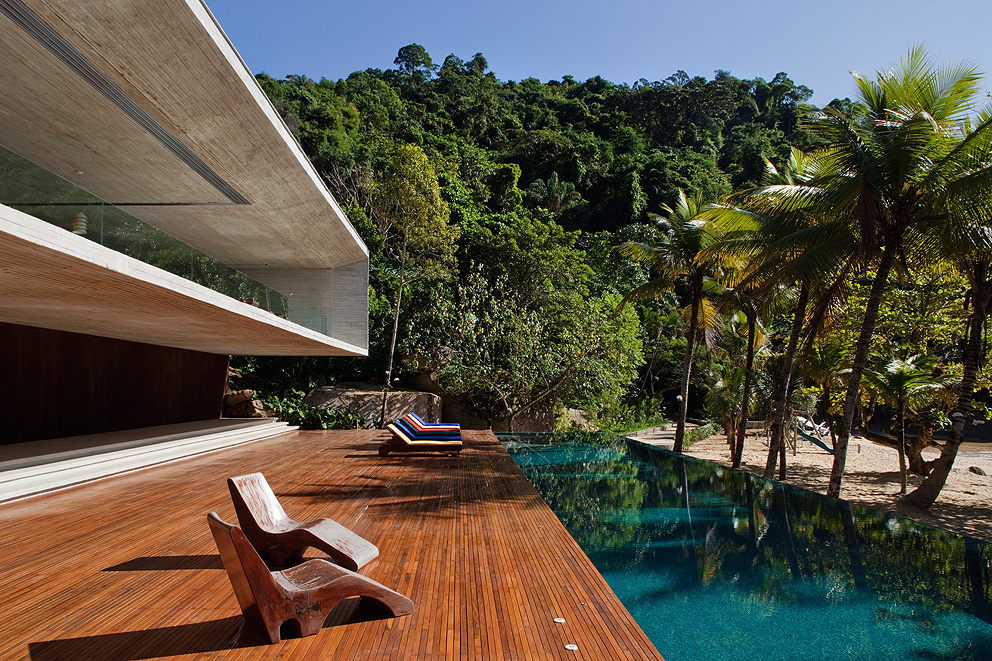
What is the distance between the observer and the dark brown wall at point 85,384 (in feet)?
30.0

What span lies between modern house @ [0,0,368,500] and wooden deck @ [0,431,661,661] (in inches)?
86.3

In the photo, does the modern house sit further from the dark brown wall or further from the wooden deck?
the wooden deck

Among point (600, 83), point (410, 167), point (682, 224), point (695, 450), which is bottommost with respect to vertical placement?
point (695, 450)

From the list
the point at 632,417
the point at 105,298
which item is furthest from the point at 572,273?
the point at 105,298

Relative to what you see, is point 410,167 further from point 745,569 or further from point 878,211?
point 745,569

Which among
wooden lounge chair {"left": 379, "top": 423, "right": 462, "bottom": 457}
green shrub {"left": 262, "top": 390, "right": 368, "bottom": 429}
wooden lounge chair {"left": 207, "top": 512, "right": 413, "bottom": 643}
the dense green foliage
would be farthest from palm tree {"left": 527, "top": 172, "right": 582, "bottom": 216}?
wooden lounge chair {"left": 207, "top": 512, "right": 413, "bottom": 643}

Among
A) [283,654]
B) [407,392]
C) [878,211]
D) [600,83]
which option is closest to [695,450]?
[407,392]

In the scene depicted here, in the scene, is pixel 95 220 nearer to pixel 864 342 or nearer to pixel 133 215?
pixel 133 215

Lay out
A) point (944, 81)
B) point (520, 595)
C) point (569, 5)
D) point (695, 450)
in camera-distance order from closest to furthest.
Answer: point (520, 595), point (944, 81), point (569, 5), point (695, 450)

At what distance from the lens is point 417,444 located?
10.3 meters

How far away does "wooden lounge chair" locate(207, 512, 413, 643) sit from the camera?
109 inches

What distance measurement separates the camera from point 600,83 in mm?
55312

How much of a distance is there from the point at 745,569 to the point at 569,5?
17109mm

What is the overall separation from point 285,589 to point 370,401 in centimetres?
1622
